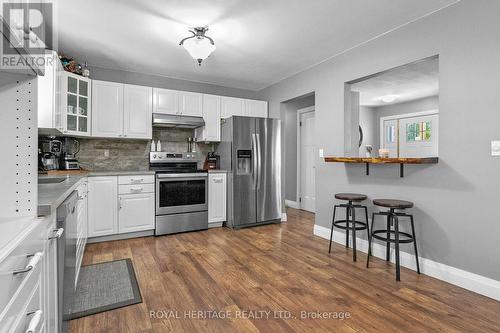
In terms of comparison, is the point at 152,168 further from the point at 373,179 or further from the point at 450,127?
the point at 450,127

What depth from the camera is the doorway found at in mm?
5637

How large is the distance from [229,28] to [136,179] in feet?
7.45

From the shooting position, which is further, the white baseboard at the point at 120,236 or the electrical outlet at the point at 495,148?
the white baseboard at the point at 120,236

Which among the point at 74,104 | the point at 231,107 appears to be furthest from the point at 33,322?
the point at 231,107

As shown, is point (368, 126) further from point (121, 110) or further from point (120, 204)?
point (120, 204)

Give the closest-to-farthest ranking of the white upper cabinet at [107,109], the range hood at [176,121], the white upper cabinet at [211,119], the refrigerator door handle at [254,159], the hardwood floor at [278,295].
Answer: the hardwood floor at [278,295]
the white upper cabinet at [107,109]
the range hood at [176,121]
the refrigerator door handle at [254,159]
the white upper cabinet at [211,119]

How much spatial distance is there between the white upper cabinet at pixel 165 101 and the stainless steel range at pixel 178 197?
2.25 ft

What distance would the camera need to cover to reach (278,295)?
216cm

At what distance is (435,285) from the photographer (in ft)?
7.71

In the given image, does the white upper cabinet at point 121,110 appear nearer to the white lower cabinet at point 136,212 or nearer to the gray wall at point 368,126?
the white lower cabinet at point 136,212

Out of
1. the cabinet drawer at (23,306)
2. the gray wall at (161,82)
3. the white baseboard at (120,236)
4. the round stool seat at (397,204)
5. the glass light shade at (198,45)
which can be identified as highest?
the gray wall at (161,82)

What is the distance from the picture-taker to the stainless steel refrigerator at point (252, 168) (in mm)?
4297

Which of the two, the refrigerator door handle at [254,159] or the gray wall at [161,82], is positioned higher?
the gray wall at [161,82]

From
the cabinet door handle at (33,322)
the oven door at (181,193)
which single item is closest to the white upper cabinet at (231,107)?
the oven door at (181,193)
